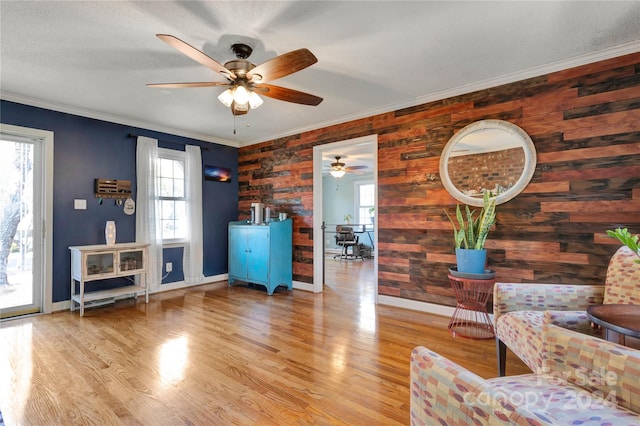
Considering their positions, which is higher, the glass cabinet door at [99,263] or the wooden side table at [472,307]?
the glass cabinet door at [99,263]

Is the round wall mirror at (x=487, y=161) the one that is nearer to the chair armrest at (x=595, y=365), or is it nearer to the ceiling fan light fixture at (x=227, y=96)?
the chair armrest at (x=595, y=365)

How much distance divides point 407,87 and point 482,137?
93 cm

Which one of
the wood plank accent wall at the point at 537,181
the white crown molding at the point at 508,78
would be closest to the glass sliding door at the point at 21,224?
the white crown molding at the point at 508,78

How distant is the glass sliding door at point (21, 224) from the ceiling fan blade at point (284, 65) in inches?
123

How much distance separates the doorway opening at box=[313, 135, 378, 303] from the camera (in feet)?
13.9

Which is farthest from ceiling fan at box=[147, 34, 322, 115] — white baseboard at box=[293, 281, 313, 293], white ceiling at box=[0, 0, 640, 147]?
white baseboard at box=[293, 281, 313, 293]

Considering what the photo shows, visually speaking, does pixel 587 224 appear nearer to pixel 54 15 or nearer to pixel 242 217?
pixel 54 15

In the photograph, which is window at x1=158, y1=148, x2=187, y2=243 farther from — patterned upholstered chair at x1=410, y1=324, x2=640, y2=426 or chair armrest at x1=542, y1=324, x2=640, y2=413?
chair armrest at x1=542, y1=324, x2=640, y2=413

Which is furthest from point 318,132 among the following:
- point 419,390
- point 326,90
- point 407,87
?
point 419,390

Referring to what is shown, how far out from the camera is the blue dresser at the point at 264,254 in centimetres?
446

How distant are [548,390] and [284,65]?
87.5 inches

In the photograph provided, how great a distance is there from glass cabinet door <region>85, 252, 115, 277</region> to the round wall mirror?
4113 mm

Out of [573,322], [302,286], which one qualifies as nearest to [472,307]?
[573,322]

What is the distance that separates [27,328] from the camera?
309 centimetres
